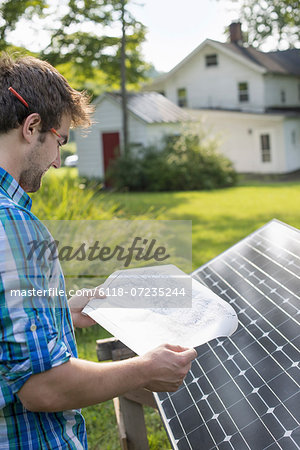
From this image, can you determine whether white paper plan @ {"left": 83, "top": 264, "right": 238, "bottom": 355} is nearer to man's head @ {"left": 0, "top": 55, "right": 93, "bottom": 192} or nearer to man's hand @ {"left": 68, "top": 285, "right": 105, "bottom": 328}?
man's hand @ {"left": 68, "top": 285, "right": 105, "bottom": 328}

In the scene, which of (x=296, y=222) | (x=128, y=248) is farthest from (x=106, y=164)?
(x=128, y=248)

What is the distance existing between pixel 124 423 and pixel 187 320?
1489 millimetres

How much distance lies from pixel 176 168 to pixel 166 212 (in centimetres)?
614

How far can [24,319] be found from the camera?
4.01 ft

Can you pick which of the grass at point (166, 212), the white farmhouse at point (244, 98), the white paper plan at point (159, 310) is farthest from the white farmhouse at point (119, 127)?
the white paper plan at point (159, 310)

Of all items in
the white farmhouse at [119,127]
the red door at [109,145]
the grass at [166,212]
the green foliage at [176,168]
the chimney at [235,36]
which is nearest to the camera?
the grass at [166,212]

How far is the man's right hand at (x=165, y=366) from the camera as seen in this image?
143 centimetres

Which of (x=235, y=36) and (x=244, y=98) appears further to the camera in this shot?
(x=244, y=98)

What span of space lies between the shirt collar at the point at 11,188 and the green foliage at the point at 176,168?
1602 cm

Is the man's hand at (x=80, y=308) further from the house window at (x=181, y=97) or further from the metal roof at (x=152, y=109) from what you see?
the house window at (x=181, y=97)

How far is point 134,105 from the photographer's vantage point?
20.2 m

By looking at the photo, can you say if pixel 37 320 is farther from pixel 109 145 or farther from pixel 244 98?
pixel 244 98

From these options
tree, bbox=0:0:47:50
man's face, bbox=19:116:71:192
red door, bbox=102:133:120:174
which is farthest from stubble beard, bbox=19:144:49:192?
red door, bbox=102:133:120:174

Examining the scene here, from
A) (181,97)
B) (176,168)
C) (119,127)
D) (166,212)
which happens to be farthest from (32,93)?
(181,97)
